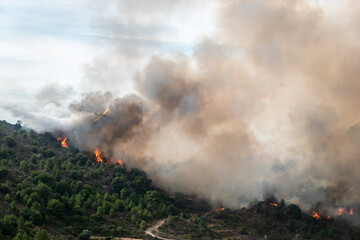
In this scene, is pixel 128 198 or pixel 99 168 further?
pixel 99 168

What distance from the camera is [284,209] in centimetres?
13538

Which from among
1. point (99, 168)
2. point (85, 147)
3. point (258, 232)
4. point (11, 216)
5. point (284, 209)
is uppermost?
point (85, 147)

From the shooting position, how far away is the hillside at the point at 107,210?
366ft

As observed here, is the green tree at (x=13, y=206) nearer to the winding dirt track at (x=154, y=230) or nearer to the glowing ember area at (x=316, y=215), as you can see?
the winding dirt track at (x=154, y=230)

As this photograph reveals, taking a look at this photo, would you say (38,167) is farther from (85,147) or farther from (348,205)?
(348,205)

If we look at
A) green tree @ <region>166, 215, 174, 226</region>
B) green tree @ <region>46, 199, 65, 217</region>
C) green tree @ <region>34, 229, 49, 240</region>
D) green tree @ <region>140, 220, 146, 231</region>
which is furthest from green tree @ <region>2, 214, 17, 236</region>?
green tree @ <region>166, 215, 174, 226</region>

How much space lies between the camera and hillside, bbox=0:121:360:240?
112m

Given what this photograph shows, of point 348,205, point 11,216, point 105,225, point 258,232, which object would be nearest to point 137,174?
point 105,225

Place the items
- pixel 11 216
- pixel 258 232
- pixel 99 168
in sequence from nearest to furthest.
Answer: pixel 11 216
pixel 258 232
pixel 99 168

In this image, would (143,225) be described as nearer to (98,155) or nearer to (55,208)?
(55,208)

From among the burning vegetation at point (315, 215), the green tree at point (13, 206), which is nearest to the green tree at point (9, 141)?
the green tree at point (13, 206)

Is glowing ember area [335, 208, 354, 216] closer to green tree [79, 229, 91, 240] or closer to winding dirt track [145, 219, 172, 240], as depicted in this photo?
winding dirt track [145, 219, 172, 240]

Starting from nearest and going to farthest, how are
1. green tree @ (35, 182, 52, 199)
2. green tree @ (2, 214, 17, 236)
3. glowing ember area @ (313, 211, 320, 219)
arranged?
1. green tree @ (2, 214, 17, 236)
2. green tree @ (35, 182, 52, 199)
3. glowing ember area @ (313, 211, 320, 219)

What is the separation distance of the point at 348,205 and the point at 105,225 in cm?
7818
